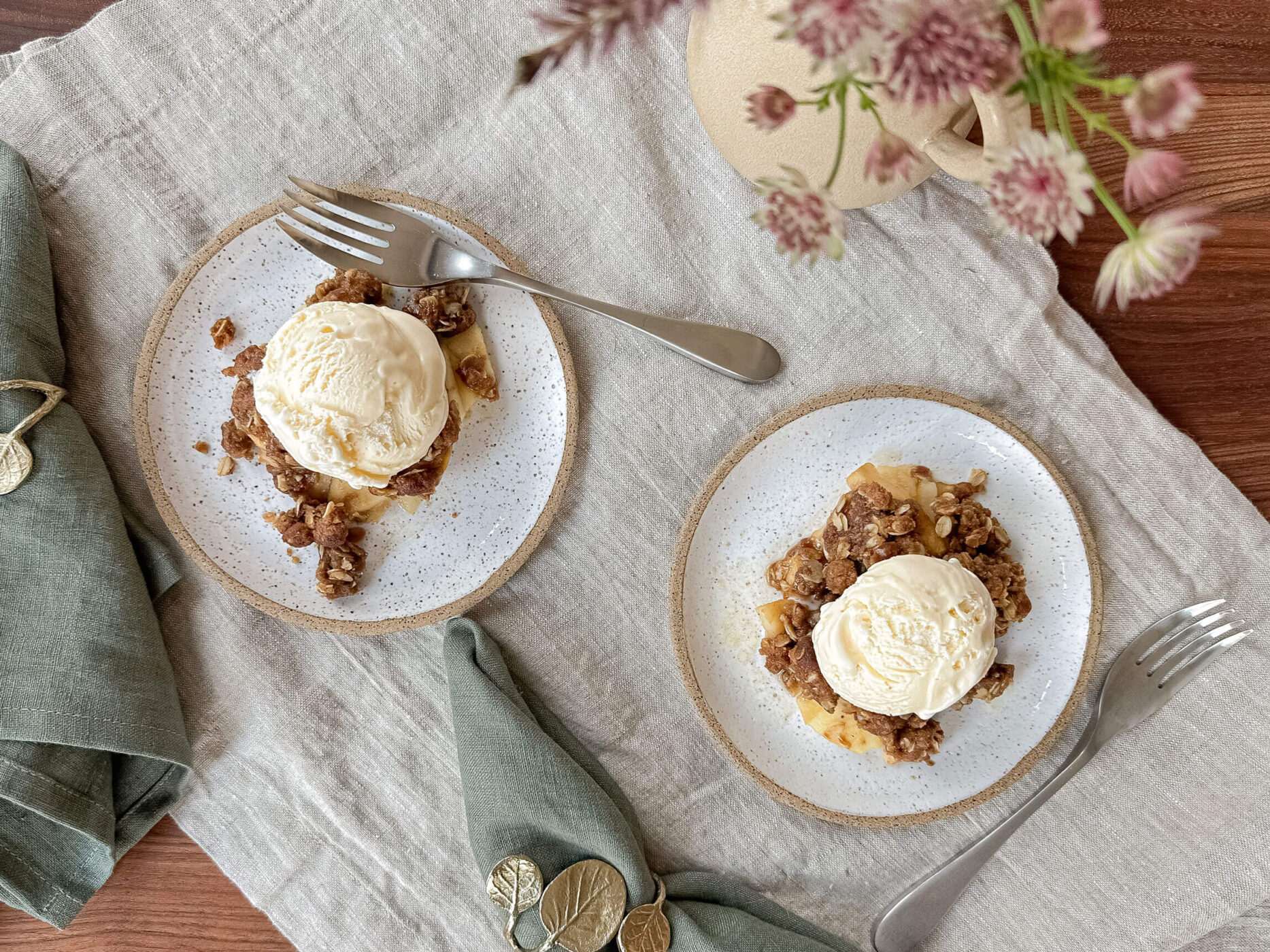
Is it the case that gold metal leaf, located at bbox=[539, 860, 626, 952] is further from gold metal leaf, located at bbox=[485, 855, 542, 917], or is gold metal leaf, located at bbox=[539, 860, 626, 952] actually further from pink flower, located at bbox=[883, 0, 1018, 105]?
pink flower, located at bbox=[883, 0, 1018, 105]

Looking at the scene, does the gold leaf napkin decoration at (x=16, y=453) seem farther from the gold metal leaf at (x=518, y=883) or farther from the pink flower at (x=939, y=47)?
the pink flower at (x=939, y=47)

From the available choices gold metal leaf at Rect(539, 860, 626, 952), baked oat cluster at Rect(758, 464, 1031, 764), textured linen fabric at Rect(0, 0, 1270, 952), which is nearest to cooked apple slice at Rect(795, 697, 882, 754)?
baked oat cluster at Rect(758, 464, 1031, 764)

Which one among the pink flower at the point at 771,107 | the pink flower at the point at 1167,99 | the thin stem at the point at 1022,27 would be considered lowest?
the pink flower at the point at 1167,99

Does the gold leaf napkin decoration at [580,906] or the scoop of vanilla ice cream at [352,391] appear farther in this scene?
the gold leaf napkin decoration at [580,906]

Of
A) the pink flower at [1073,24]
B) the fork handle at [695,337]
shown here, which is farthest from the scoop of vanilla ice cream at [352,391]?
the pink flower at [1073,24]

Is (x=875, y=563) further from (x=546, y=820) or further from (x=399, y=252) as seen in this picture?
(x=399, y=252)

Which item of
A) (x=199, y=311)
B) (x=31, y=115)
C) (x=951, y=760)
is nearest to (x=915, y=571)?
(x=951, y=760)

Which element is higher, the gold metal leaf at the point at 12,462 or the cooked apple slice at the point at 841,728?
the gold metal leaf at the point at 12,462
